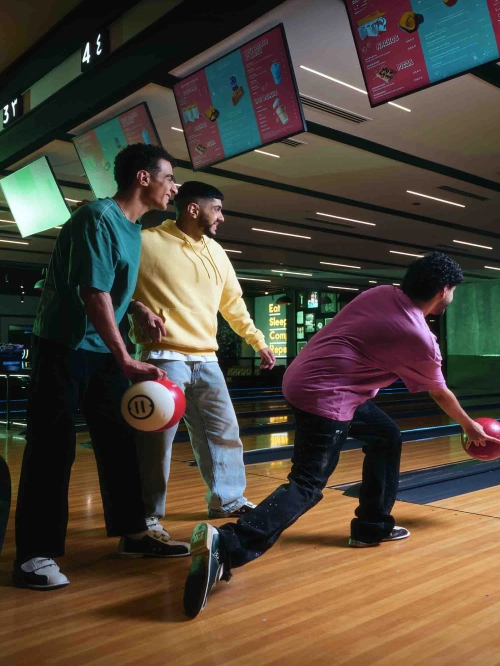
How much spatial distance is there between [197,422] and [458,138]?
493 cm

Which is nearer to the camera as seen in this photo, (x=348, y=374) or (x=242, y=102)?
(x=348, y=374)

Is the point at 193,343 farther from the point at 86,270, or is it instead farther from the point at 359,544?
the point at 359,544

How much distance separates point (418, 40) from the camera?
11.2 ft

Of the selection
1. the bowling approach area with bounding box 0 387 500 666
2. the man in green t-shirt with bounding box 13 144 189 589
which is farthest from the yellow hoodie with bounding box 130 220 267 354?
the bowling approach area with bounding box 0 387 500 666

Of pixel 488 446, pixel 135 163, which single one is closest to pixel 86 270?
pixel 135 163

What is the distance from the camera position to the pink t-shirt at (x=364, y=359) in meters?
2.08

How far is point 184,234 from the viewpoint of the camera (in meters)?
2.70

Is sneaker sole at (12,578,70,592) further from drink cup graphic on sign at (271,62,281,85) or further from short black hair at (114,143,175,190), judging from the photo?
drink cup graphic on sign at (271,62,281,85)

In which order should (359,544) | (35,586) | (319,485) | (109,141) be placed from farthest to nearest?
(109,141) < (359,544) < (319,485) < (35,586)

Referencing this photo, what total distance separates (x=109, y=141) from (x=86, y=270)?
384 centimetres

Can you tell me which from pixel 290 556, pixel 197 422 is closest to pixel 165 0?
pixel 197 422

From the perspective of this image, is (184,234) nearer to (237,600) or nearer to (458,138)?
(237,600)

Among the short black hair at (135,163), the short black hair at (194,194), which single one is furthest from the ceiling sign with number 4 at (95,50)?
the short black hair at (135,163)

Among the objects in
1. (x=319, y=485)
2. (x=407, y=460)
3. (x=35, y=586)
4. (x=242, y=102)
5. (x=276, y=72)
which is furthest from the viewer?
(x=407, y=460)
